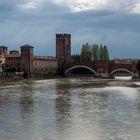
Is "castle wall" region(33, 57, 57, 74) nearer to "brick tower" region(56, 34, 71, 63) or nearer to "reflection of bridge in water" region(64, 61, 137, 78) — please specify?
"brick tower" region(56, 34, 71, 63)

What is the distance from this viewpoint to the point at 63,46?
13000 centimetres

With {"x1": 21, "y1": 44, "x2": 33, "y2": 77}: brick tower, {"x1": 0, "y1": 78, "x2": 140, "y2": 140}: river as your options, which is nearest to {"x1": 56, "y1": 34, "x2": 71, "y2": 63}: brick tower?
{"x1": 21, "y1": 44, "x2": 33, "y2": 77}: brick tower

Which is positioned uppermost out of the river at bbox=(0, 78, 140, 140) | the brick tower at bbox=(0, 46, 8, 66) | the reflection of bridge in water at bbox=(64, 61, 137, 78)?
the brick tower at bbox=(0, 46, 8, 66)

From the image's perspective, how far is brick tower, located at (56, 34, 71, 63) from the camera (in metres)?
130

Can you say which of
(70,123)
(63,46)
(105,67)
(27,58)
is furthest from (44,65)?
(70,123)

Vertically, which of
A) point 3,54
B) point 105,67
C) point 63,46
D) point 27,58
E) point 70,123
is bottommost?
point 70,123

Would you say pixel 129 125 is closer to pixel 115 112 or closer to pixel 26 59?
pixel 115 112

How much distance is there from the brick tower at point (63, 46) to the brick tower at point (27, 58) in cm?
1914

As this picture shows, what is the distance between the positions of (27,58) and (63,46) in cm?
2131

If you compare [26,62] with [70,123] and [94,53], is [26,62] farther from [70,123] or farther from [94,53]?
[70,123]

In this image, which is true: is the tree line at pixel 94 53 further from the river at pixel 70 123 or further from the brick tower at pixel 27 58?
the river at pixel 70 123

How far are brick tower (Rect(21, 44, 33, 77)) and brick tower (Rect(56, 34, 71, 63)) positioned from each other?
62.8 feet

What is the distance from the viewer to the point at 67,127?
57.8 ft

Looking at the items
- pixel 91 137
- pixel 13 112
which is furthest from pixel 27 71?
pixel 91 137
